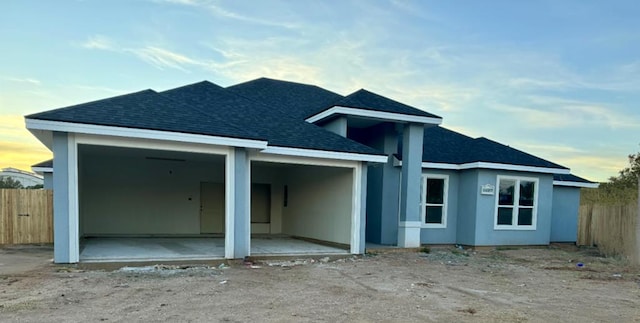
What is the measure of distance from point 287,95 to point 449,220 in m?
8.14

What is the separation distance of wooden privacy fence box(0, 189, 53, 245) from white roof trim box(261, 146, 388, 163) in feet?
25.8

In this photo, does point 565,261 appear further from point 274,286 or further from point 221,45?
point 221,45

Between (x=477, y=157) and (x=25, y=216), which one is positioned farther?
(x=477, y=157)

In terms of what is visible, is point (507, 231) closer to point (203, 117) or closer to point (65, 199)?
point (203, 117)

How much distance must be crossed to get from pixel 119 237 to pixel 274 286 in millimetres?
7749

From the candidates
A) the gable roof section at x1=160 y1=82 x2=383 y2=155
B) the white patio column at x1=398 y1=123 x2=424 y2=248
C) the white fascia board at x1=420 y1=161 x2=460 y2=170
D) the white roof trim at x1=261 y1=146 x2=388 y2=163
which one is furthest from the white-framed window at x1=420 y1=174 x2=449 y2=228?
the gable roof section at x1=160 y1=82 x2=383 y2=155

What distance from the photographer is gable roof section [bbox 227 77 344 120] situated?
14.0 meters

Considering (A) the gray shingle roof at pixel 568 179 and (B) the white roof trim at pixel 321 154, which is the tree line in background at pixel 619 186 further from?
(B) the white roof trim at pixel 321 154

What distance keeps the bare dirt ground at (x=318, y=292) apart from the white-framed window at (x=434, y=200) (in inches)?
129

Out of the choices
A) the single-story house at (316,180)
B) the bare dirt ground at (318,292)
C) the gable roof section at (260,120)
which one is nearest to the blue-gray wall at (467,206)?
the single-story house at (316,180)

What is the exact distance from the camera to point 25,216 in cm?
1122

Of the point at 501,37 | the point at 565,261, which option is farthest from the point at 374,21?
the point at 565,261

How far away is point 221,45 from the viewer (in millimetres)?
13047

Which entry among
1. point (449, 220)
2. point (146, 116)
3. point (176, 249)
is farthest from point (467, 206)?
point (146, 116)
